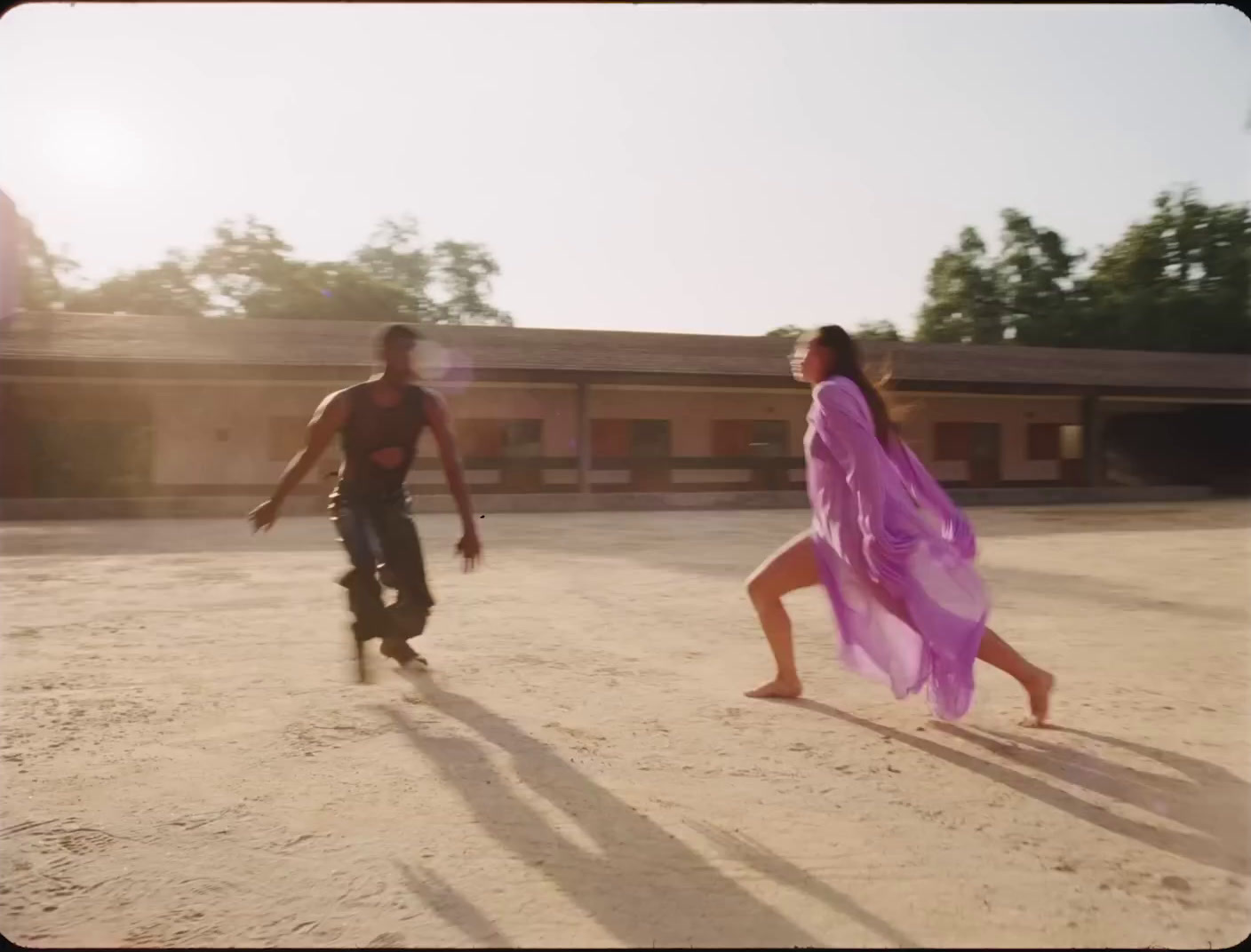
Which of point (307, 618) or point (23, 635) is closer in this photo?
point (23, 635)

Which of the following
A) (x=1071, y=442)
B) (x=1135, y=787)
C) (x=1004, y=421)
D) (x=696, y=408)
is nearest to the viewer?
(x=1135, y=787)

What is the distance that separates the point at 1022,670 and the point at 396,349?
2732mm

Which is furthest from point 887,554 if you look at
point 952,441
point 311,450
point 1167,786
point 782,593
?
point 952,441

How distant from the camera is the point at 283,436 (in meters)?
17.2

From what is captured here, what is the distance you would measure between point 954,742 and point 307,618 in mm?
3964

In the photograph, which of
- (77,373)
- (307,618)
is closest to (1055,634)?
(307,618)

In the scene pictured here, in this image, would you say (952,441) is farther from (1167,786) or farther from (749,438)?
(1167,786)

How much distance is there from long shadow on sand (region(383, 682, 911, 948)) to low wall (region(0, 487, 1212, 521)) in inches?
509

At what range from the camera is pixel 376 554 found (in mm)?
3811

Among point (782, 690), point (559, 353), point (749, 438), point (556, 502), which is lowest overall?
point (556, 502)

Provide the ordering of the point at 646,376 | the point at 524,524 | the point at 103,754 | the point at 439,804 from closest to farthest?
the point at 439,804, the point at 103,754, the point at 524,524, the point at 646,376

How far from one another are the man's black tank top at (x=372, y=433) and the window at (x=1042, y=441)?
2078 cm

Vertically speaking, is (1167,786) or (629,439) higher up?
(629,439)

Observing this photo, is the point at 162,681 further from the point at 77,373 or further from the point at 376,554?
the point at 77,373
